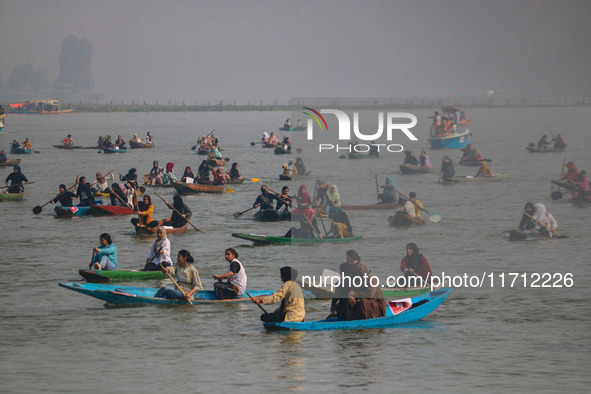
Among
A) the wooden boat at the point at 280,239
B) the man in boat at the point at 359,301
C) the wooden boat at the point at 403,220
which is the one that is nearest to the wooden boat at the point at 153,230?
the wooden boat at the point at 280,239

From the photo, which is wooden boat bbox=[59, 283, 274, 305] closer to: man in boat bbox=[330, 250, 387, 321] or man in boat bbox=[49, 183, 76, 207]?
man in boat bbox=[330, 250, 387, 321]

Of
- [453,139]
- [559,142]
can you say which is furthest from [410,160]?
[559,142]

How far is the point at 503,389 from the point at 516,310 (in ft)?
19.5

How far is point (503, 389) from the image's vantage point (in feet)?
43.0

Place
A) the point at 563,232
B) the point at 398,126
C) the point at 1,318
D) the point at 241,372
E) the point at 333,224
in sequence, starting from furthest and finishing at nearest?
the point at 563,232, the point at 333,224, the point at 398,126, the point at 1,318, the point at 241,372

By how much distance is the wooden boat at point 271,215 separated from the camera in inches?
1204

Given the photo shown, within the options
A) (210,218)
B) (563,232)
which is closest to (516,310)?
(563,232)

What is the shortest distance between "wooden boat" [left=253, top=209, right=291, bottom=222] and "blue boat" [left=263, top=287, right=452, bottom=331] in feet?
43.9

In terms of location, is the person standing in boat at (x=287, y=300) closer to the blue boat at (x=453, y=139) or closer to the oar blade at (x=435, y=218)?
the oar blade at (x=435, y=218)

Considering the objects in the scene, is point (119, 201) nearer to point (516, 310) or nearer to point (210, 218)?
point (210, 218)

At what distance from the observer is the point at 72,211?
3225cm

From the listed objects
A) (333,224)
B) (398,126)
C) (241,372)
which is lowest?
→ (241,372)

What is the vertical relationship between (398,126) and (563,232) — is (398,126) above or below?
above

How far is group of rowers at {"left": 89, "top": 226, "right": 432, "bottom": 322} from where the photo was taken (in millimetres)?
15836
